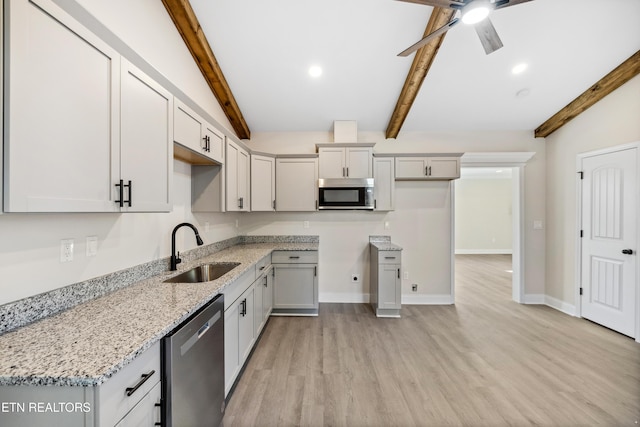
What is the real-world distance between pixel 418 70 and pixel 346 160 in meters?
1.36

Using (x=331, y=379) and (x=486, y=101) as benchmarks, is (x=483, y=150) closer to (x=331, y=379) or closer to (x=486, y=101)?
(x=486, y=101)

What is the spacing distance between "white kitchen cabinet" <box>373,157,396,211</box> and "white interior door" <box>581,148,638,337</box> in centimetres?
249

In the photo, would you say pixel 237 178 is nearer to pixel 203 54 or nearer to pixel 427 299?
pixel 203 54

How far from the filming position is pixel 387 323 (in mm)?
3223

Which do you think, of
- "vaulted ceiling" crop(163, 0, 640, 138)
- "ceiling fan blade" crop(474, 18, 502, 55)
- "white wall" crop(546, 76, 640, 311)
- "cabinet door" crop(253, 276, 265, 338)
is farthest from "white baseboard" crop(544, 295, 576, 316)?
"cabinet door" crop(253, 276, 265, 338)

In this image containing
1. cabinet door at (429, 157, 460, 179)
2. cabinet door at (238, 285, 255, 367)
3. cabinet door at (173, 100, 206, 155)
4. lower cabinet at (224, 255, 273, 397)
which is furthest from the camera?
cabinet door at (429, 157, 460, 179)

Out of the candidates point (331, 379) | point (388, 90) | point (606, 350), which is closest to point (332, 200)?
point (388, 90)

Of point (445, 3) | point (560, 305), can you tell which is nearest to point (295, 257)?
point (445, 3)

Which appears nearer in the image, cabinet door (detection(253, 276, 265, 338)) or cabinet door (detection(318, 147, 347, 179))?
cabinet door (detection(253, 276, 265, 338))

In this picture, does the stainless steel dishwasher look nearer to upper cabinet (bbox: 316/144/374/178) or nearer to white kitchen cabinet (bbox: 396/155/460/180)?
upper cabinet (bbox: 316/144/374/178)

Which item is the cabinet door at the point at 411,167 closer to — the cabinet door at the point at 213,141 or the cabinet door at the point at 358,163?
the cabinet door at the point at 358,163

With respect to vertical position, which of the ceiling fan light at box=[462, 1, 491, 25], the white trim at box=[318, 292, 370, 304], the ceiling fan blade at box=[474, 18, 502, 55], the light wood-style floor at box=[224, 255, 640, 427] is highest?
the ceiling fan blade at box=[474, 18, 502, 55]

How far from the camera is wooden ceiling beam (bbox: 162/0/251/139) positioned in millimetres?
2271

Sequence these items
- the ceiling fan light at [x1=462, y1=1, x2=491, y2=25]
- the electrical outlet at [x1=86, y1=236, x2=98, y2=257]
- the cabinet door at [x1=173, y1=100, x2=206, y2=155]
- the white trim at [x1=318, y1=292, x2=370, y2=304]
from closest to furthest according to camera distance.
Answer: the electrical outlet at [x1=86, y1=236, x2=98, y2=257] < the ceiling fan light at [x1=462, y1=1, x2=491, y2=25] < the cabinet door at [x1=173, y1=100, x2=206, y2=155] < the white trim at [x1=318, y1=292, x2=370, y2=304]
